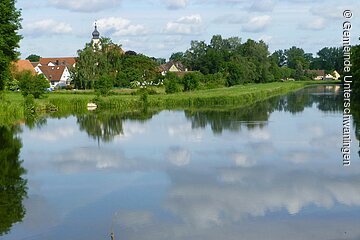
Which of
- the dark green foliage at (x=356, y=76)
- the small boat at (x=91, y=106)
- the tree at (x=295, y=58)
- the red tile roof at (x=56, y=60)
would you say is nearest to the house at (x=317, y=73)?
the tree at (x=295, y=58)

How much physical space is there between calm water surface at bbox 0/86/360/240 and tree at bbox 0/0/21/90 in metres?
5.94

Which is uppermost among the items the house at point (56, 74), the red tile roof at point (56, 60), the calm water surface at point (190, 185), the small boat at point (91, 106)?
the red tile roof at point (56, 60)

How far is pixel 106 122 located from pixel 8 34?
7.17 meters

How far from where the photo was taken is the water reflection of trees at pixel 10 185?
10.7m

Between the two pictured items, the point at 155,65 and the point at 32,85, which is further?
the point at 155,65

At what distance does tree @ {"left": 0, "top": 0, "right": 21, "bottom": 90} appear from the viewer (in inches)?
1142

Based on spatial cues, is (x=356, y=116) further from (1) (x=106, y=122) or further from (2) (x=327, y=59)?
(2) (x=327, y=59)

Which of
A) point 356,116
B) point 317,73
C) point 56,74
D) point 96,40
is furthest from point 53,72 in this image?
point 317,73

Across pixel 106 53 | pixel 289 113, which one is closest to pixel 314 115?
pixel 289 113

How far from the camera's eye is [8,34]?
1163 inches

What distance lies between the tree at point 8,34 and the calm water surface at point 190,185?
19.5 ft

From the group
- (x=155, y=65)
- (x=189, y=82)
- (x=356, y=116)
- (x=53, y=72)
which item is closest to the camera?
(x=356, y=116)

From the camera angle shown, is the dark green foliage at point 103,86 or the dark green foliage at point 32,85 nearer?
the dark green foliage at point 32,85

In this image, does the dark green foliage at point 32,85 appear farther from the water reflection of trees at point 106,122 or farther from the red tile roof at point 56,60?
the red tile roof at point 56,60
